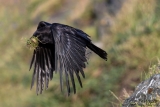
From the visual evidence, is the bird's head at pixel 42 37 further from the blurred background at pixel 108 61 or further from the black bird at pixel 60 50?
the blurred background at pixel 108 61

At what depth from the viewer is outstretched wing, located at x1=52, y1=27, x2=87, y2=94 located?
475 centimetres

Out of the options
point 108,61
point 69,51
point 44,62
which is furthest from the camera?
point 108,61

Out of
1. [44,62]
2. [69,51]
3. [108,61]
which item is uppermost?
[108,61]

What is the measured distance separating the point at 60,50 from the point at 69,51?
0.09 m

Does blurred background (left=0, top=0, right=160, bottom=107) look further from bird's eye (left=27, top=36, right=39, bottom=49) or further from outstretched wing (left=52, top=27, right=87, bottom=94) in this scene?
outstretched wing (left=52, top=27, right=87, bottom=94)

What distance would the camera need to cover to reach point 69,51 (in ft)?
16.1

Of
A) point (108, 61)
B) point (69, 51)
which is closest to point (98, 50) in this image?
point (69, 51)

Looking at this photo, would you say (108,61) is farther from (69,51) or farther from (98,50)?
(69,51)

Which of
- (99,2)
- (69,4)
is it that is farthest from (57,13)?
(99,2)

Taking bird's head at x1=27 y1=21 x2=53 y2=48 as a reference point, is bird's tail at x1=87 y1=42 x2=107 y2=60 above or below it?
below

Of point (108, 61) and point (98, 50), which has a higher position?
point (108, 61)

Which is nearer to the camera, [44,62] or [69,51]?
[69,51]

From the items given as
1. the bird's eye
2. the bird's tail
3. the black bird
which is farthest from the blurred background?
the bird's tail

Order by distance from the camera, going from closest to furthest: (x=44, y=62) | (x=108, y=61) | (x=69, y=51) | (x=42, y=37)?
(x=69, y=51), (x=42, y=37), (x=44, y=62), (x=108, y=61)
